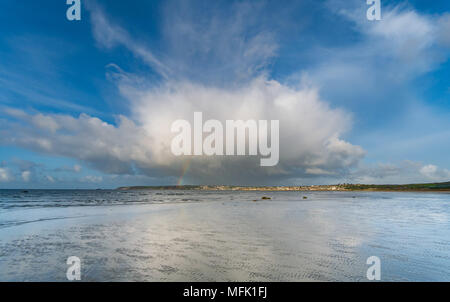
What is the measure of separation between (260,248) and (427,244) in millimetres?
10369
